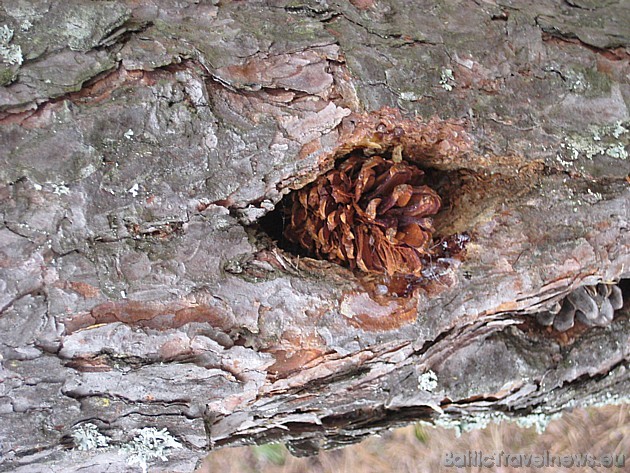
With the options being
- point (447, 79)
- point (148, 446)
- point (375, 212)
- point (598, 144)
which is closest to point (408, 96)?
point (447, 79)

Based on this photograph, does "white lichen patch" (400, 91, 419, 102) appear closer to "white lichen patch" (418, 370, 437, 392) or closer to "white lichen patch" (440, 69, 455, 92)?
"white lichen patch" (440, 69, 455, 92)

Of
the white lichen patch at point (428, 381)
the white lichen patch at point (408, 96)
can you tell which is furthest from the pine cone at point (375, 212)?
the white lichen patch at point (428, 381)

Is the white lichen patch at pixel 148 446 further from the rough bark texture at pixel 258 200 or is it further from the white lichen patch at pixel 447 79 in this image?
the white lichen patch at pixel 447 79

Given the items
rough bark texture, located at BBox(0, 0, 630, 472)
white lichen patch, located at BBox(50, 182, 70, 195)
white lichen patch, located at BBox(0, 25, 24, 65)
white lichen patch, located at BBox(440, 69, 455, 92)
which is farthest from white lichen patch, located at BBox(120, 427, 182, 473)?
white lichen patch, located at BBox(440, 69, 455, 92)

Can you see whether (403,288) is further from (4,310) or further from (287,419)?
(4,310)

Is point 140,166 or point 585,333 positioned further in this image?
point 585,333

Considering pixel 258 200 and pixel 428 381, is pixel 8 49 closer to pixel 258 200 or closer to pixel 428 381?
pixel 258 200

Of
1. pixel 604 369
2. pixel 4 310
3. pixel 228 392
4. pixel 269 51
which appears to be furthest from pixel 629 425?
pixel 4 310
